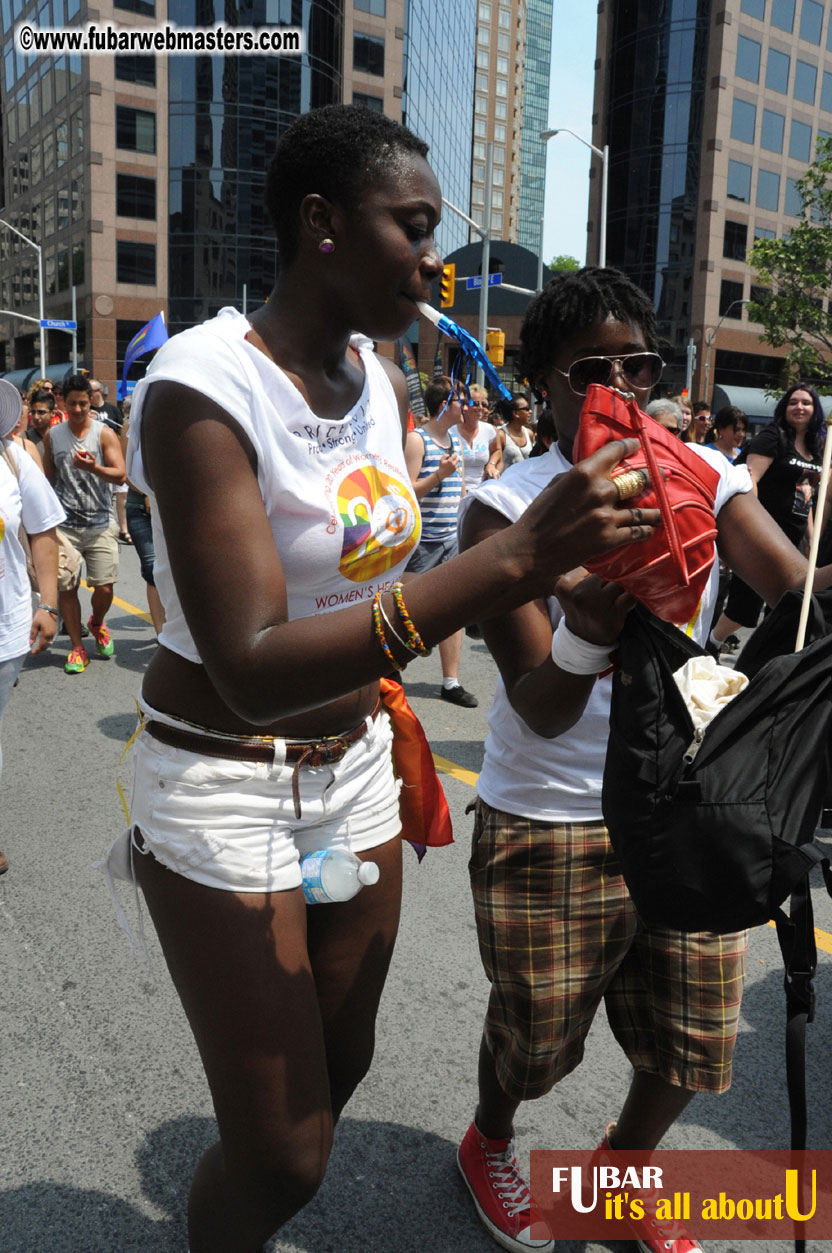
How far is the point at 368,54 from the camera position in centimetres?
5019

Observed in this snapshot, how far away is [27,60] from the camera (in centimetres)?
5678

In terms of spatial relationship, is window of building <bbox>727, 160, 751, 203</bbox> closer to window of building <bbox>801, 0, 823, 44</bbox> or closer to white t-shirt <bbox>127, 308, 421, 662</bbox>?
window of building <bbox>801, 0, 823, 44</bbox>

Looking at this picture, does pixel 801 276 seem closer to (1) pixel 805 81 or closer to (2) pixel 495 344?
(2) pixel 495 344

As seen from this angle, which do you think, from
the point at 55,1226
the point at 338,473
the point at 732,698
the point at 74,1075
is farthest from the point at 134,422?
the point at 74,1075

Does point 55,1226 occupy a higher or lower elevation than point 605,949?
lower

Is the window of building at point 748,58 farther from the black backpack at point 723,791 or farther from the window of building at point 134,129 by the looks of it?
the black backpack at point 723,791

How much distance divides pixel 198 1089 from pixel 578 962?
129cm

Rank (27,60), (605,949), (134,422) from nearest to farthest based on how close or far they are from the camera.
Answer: (134,422) → (605,949) → (27,60)

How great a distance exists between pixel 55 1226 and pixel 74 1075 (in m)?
0.56

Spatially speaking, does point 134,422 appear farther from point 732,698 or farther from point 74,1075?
point 74,1075

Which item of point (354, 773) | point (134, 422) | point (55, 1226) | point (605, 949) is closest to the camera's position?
point (134, 422)

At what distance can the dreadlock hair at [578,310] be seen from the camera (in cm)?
204

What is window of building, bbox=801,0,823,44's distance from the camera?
54062mm

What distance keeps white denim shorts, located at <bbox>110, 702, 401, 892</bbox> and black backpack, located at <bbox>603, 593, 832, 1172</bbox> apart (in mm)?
509
